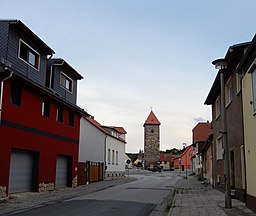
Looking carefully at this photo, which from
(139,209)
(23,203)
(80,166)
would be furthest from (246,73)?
(80,166)

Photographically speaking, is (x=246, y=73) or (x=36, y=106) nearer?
(x=246, y=73)

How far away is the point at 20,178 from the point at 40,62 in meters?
6.95

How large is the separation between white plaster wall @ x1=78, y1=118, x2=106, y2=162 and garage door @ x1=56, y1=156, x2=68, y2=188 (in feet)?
18.1

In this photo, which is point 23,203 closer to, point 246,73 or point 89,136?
point 246,73

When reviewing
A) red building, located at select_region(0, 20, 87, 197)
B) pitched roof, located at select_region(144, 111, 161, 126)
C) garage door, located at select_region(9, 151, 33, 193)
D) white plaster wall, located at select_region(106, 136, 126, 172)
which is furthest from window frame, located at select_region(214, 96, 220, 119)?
pitched roof, located at select_region(144, 111, 161, 126)

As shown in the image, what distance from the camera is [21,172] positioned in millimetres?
19938

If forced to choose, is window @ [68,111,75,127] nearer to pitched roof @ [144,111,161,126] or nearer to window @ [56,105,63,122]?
window @ [56,105,63,122]

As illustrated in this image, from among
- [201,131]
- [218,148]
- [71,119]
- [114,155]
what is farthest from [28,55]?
[201,131]

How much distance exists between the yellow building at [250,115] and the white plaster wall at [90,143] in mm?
20130

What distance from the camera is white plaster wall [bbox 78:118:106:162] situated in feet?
110

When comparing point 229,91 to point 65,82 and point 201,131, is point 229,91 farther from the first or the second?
point 201,131

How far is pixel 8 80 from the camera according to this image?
1781 centimetres

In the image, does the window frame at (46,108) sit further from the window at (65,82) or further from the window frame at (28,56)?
the window at (65,82)

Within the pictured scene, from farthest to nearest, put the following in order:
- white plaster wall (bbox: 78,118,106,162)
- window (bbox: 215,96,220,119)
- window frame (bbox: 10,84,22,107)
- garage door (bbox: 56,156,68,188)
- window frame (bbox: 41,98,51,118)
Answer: white plaster wall (bbox: 78,118,106,162) < garage door (bbox: 56,156,68,188) < window (bbox: 215,96,220,119) < window frame (bbox: 41,98,51,118) < window frame (bbox: 10,84,22,107)
